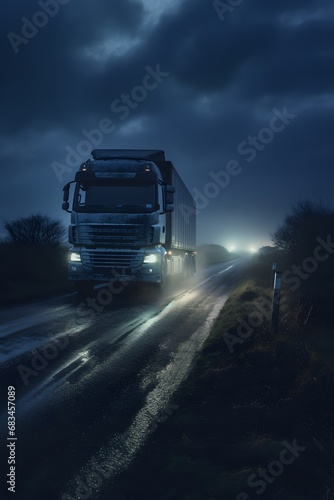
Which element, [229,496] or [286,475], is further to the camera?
[286,475]

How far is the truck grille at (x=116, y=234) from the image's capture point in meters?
12.5

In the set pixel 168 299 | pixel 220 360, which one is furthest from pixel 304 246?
pixel 220 360

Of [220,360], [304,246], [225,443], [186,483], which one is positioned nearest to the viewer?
[186,483]

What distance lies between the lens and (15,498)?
8.54 ft

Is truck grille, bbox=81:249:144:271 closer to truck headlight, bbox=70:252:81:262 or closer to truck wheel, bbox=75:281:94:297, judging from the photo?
truck headlight, bbox=70:252:81:262

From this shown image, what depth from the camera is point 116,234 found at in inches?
493

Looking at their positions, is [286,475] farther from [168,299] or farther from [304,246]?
→ [304,246]

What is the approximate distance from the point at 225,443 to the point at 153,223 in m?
9.58
